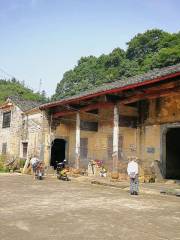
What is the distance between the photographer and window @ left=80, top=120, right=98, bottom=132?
61.4 feet

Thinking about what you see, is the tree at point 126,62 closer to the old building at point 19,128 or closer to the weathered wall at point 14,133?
the old building at point 19,128

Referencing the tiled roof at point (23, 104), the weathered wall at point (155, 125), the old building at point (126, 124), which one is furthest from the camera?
the tiled roof at point (23, 104)

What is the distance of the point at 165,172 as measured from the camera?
50.0ft

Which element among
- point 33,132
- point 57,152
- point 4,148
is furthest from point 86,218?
point 4,148

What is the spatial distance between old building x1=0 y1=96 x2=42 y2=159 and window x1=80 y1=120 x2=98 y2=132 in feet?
9.56

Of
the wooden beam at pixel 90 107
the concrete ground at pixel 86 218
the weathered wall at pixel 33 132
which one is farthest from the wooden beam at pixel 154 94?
the weathered wall at pixel 33 132

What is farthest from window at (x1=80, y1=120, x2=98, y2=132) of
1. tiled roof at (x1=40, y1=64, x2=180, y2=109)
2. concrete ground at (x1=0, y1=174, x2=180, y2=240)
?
concrete ground at (x1=0, y1=174, x2=180, y2=240)

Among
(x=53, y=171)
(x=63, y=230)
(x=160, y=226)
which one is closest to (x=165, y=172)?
(x=53, y=171)

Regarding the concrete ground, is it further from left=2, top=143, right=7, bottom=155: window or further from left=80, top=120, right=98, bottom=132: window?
left=2, top=143, right=7, bottom=155: window

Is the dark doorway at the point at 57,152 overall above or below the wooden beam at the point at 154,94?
below

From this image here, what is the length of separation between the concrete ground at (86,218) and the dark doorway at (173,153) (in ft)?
21.7

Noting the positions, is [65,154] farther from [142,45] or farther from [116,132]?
[142,45]

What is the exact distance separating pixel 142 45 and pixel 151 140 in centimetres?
3579

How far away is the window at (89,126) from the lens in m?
18.7
